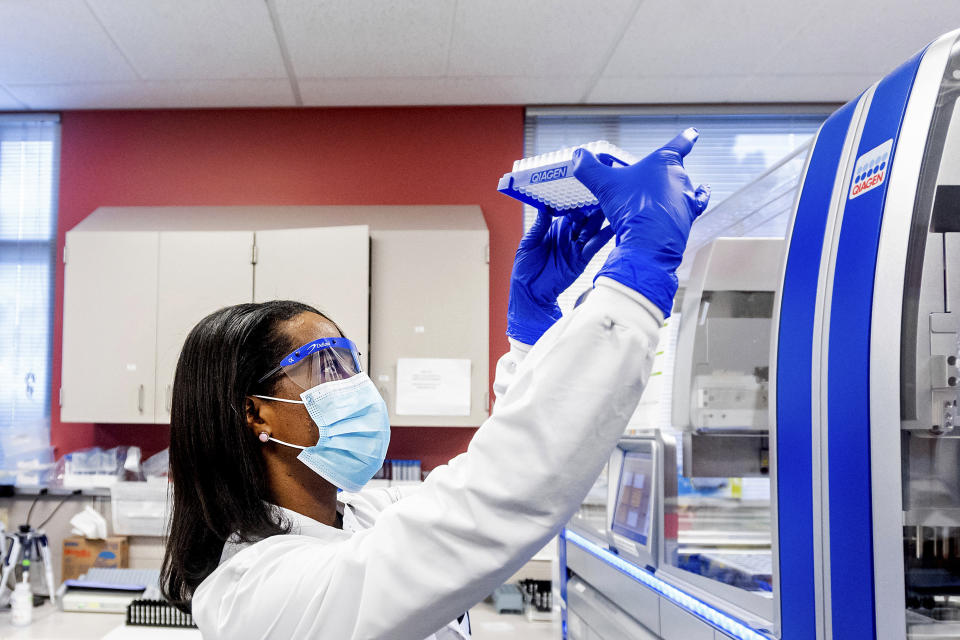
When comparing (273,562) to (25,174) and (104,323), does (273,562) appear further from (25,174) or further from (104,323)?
(25,174)

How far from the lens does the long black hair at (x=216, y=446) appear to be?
105 cm

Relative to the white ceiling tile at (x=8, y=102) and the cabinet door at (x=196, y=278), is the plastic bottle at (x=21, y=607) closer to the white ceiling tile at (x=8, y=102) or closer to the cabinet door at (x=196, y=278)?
the cabinet door at (x=196, y=278)

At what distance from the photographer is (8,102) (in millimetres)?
3652

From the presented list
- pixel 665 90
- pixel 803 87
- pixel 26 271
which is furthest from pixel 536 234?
pixel 26 271

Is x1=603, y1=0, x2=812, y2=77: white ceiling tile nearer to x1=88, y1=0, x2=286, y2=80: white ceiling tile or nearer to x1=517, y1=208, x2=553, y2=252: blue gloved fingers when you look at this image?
x1=88, y1=0, x2=286, y2=80: white ceiling tile

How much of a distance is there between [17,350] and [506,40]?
2.81 metres

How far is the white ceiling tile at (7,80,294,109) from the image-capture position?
3.45m

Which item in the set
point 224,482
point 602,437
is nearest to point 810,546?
point 602,437

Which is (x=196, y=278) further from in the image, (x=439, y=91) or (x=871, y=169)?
(x=871, y=169)

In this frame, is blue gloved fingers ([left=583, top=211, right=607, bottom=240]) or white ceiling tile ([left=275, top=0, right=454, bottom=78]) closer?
blue gloved fingers ([left=583, top=211, right=607, bottom=240])

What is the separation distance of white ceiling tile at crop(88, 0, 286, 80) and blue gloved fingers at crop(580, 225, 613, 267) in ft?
6.84

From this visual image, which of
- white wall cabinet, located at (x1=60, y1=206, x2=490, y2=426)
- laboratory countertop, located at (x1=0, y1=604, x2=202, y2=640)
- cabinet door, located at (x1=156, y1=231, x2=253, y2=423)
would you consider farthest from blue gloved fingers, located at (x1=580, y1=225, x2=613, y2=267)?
cabinet door, located at (x1=156, y1=231, x2=253, y2=423)

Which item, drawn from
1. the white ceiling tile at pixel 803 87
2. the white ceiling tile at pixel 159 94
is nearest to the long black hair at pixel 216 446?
the white ceiling tile at pixel 159 94

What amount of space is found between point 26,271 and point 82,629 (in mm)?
1894
